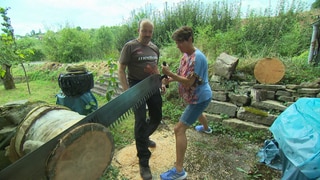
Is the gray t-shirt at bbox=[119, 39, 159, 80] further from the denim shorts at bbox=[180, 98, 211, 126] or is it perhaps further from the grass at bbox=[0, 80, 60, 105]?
the grass at bbox=[0, 80, 60, 105]

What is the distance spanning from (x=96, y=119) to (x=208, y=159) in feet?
7.05

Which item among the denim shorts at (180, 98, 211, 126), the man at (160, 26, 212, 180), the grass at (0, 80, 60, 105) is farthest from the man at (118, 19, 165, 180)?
the grass at (0, 80, 60, 105)

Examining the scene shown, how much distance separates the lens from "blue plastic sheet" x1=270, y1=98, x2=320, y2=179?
202cm

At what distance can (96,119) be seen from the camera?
6.05 feet

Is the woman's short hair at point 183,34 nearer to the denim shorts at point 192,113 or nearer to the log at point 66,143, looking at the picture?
the denim shorts at point 192,113

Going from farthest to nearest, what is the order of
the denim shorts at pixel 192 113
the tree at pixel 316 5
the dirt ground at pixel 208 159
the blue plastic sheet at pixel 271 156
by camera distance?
1. the tree at pixel 316 5
2. the blue plastic sheet at pixel 271 156
3. the dirt ground at pixel 208 159
4. the denim shorts at pixel 192 113

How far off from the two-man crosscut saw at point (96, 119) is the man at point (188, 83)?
1.16 feet

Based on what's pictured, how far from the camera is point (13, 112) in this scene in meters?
2.27

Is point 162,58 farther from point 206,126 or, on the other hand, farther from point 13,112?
point 13,112

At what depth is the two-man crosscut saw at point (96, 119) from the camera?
1.30 metres

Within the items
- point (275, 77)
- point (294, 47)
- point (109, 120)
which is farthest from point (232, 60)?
point (109, 120)

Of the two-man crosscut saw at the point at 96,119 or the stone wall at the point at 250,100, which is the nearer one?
the two-man crosscut saw at the point at 96,119

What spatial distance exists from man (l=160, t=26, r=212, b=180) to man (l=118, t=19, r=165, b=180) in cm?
33

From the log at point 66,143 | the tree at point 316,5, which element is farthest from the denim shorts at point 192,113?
the tree at point 316,5
